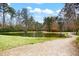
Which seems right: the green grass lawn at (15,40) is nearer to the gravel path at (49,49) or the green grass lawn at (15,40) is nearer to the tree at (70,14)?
the gravel path at (49,49)

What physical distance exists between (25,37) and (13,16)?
9.6 inches

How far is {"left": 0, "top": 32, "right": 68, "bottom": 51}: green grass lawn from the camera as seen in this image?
10.5ft

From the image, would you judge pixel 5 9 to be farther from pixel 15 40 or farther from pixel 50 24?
pixel 50 24

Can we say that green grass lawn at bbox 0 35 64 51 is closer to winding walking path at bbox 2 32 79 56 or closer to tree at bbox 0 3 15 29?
winding walking path at bbox 2 32 79 56

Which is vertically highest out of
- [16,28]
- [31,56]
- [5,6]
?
[5,6]

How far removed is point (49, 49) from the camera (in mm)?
3178

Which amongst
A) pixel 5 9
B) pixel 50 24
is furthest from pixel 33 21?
pixel 5 9

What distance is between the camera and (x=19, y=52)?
317cm

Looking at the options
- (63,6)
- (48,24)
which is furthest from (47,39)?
(63,6)

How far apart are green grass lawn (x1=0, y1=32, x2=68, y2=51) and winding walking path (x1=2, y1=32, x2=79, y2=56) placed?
0.14ft

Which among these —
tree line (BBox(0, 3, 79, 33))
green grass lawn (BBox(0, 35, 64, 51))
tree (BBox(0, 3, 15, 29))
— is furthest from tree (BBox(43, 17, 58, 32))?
tree (BBox(0, 3, 15, 29))

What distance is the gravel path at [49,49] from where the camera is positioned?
125 inches

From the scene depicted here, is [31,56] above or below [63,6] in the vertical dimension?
below

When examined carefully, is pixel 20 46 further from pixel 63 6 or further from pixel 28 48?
pixel 63 6
